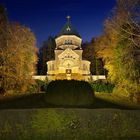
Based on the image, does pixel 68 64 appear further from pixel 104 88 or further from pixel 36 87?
pixel 36 87

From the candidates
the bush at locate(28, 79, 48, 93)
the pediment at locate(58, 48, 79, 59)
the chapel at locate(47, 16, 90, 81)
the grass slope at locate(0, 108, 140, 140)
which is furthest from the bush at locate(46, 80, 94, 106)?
the pediment at locate(58, 48, 79, 59)

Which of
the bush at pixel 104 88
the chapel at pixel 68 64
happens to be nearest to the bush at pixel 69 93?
the bush at pixel 104 88

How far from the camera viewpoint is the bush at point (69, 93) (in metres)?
26.9

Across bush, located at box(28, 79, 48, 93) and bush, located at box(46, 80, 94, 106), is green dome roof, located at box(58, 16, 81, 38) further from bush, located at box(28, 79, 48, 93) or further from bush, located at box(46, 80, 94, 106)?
bush, located at box(46, 80, 94, 106)

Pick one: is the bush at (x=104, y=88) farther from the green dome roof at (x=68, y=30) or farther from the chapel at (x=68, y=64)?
the green dome roof at (x=68, y=30)

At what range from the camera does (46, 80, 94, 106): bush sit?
1060 inches

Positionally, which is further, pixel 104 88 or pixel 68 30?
pixel 68 30

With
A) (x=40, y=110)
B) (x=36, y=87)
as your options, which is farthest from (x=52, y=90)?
(x=36, y=87)

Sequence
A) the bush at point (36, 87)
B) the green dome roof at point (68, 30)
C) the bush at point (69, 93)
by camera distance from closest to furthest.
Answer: the bush at point (69, 93) < the bush at point (36, 87) < the green dome roof at point (68, 30)

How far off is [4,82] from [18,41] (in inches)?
205

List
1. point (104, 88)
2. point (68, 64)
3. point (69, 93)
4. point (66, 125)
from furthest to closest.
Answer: point (68, 64)
point (104, 88)
point (69, 93)
point (66, 125)

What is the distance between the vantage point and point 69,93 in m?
27.1

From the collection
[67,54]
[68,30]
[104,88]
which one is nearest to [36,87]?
[104,88]

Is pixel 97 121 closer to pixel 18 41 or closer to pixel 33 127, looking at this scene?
pixel 33 127
